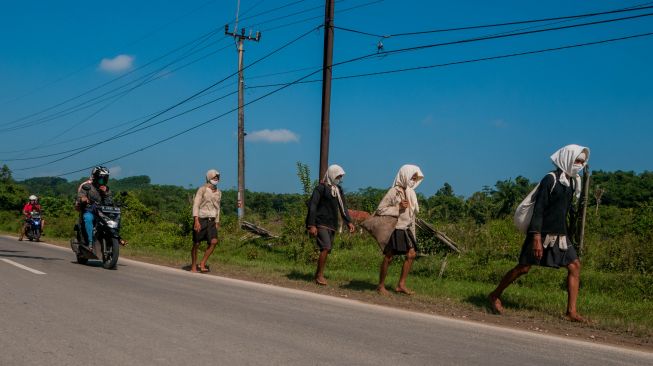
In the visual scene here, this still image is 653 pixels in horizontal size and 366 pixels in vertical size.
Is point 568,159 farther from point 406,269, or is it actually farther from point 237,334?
point 237,334

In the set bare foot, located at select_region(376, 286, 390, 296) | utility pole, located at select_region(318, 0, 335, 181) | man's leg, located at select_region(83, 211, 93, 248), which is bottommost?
bare foot, located at select_region(376, 286, 390, 296)

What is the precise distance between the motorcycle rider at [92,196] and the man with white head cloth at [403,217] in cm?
559

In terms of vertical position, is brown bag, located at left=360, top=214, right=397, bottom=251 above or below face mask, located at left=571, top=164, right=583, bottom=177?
below

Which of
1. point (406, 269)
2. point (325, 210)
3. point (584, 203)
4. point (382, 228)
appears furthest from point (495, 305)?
point (584, 203)

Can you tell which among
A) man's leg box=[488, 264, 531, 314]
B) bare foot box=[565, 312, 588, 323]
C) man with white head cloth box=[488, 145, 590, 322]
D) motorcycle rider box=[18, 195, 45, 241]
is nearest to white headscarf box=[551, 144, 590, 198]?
man with white head cloth box=[488, 145, 590, 322]

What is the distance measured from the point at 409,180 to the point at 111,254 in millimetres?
5810

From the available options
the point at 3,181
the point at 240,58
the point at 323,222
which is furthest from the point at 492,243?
the point at 3,181

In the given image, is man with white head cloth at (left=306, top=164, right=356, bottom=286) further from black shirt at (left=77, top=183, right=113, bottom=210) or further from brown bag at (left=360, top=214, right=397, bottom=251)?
black shirt at (left=77, top=183, right=113, bottom=210)

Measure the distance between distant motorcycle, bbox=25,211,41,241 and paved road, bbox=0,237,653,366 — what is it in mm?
16723

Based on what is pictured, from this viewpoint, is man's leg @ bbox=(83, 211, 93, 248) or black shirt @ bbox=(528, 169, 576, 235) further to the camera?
man's leg @ bbox=(83, 211, 93, 248)

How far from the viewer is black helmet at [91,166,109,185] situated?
12055 mm

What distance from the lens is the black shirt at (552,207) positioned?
7.65 meters

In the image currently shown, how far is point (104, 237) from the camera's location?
466 inches

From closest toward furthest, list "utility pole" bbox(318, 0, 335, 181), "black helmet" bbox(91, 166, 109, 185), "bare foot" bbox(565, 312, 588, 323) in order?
1. "bare foot" bbox(565, 312, 588, 323)
2. "black helmet" bbox(91, 166, 109, 185)
3. "utility pole" bbox(318, 0, 335, 181)
